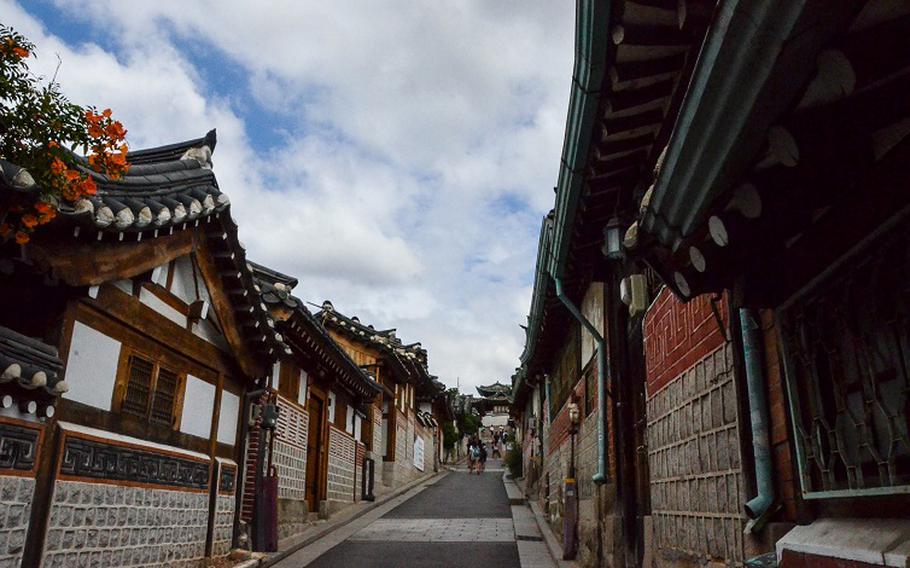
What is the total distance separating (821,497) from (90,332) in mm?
7515

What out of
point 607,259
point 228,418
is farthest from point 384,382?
point 607,259

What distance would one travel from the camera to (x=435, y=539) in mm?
16391

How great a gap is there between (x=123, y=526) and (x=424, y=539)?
905 centimetres

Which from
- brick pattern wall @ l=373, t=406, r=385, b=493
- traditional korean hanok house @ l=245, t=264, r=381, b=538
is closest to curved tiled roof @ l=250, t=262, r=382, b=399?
traditional korean hanok house @ l=245, t=264, r=381, b=538

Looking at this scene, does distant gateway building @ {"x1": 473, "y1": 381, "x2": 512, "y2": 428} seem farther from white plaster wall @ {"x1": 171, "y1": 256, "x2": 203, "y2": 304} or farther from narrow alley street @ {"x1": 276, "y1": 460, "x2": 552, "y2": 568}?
white plaster wall @ {"x1": 171, "y1": 256, "x2": 203, "y2": 304}

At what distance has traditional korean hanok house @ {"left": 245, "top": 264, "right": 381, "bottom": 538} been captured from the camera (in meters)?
15.2

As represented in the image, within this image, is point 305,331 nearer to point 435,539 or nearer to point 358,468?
point 435,539

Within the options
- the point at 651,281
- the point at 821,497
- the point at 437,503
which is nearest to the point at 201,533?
Answer: the point at 651,281

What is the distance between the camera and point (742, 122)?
2.89 metres

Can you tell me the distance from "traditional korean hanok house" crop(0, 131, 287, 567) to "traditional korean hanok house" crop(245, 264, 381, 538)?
2.13 meters

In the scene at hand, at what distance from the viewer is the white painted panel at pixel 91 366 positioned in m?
7.75

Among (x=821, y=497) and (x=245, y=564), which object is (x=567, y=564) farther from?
(x=821, y=497)

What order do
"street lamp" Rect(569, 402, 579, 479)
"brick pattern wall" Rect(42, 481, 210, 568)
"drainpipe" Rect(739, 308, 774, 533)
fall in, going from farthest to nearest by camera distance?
"street lamp" Rect(569, 402, 579, 479) → "brick pattern wall" Rect(42, 481, 210, 568) → "drainpipe" Rect(739, 308, 774, 533)

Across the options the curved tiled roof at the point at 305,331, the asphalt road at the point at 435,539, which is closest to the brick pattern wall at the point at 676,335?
the asphalt road at the point at 435,539
